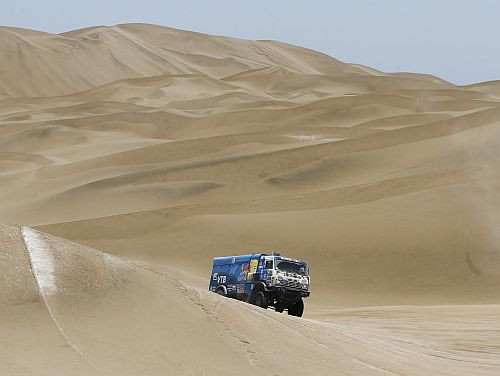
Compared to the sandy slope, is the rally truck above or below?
below

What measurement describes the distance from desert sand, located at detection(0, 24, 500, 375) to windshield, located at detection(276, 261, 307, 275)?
1.68 meters

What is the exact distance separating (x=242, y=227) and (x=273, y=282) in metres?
17.0

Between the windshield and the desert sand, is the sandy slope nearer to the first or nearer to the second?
the desert sand

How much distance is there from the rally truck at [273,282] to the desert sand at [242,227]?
1.17m

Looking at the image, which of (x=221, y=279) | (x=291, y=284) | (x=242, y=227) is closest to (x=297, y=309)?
(x=291, y=284)

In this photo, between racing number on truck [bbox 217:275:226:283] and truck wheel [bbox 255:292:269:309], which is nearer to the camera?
truck wheel [bbox 255:292:269:309]

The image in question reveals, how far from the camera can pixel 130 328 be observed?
35.3 feet

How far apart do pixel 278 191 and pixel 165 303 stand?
39.2 m

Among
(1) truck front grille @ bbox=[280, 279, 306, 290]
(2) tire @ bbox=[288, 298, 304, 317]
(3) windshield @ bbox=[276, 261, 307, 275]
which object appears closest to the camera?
(2) tire @ bbox=[288, 298, 304, 317]

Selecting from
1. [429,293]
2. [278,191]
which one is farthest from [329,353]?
[278,191]

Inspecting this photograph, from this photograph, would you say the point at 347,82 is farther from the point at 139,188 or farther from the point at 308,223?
the point at 308,223

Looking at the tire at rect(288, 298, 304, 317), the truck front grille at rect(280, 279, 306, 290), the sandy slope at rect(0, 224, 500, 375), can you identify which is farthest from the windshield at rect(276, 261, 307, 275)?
the sandy slope at rect(0, 224, 500, 375)

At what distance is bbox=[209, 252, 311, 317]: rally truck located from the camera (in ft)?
74.7

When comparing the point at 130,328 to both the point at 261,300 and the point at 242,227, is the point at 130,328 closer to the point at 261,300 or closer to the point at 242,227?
the point at 261,300
